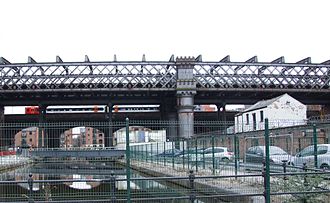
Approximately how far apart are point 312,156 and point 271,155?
235cm

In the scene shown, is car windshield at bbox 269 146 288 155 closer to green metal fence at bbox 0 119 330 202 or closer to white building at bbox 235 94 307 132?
green metal fence at bbox 0 119 330 202

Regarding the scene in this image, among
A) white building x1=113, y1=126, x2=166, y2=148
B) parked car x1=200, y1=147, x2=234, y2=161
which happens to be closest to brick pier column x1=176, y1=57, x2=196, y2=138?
white building x1=113, y1=126, x2=166, y2=148

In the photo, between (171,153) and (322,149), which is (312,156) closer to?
(322,149)

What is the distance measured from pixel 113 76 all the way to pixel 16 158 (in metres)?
63.4

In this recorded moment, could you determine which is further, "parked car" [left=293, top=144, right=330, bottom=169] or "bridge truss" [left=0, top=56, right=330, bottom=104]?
"bridge truss" [left=0, top=56, right=330, bottom=104]

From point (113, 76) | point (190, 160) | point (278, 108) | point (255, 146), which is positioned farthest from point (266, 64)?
point (255, 146)

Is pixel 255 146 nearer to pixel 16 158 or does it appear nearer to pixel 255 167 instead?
pixel 255 167

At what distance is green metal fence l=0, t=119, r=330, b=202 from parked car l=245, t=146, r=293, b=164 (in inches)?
1.7

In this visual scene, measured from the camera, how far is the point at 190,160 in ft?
92.2

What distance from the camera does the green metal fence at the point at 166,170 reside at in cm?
1194

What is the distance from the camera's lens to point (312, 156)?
1817 cm

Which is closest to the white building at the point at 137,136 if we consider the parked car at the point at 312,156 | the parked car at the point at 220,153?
the parked car at the point at 220,153

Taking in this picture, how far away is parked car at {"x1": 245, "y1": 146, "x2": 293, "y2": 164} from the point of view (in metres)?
19.5

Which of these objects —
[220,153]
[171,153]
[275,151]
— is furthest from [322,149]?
[171,153]
